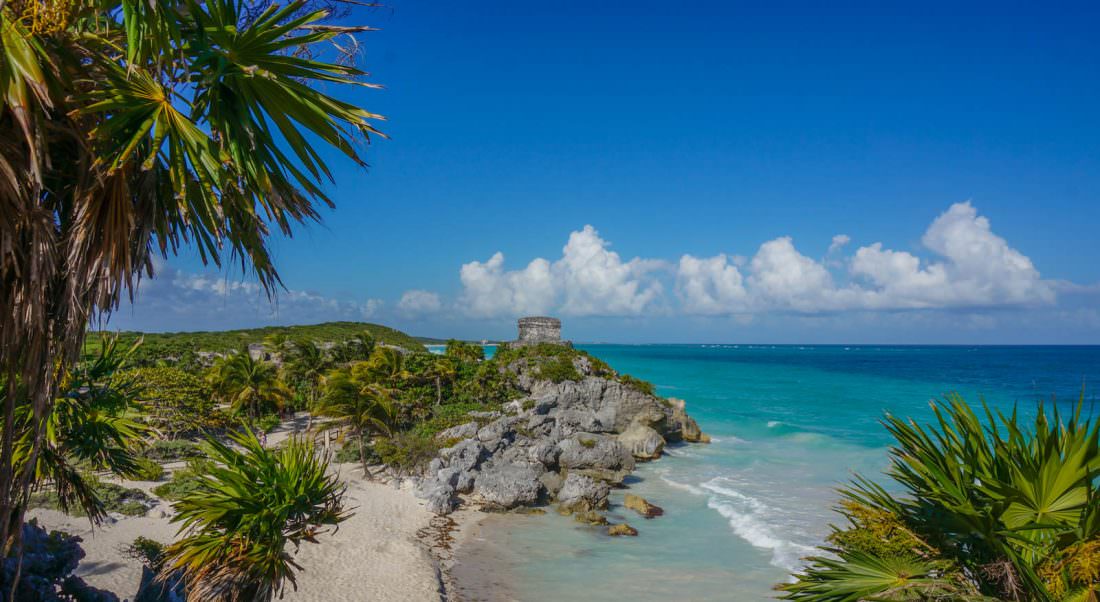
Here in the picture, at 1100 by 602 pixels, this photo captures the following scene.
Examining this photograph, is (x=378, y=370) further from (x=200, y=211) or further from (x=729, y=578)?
(x=200, y=211)

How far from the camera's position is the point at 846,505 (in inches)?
211

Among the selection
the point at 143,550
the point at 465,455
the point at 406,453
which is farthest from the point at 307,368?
the point at 143,550

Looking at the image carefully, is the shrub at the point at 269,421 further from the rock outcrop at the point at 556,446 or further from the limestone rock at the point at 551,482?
the limestone rock at the point at 551,482

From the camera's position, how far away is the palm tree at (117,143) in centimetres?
293

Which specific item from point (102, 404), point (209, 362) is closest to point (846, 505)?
point (102, 404)

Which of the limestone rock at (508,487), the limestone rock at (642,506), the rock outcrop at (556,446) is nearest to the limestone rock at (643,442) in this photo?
the rock outcrop at (556,446)

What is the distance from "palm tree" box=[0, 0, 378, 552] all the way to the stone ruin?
60.9 meters

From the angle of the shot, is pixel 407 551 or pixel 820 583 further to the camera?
pixel 407 551

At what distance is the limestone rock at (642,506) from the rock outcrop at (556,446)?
261 mm

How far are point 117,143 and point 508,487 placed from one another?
21.5 metres

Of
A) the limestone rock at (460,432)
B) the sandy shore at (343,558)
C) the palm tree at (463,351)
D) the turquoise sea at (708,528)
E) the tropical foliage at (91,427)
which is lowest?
the turquoise sea at (708,528)

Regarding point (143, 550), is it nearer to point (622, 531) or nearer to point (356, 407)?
point (356, 407)

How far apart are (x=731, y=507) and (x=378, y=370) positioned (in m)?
22.7

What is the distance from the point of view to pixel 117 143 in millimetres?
3277
